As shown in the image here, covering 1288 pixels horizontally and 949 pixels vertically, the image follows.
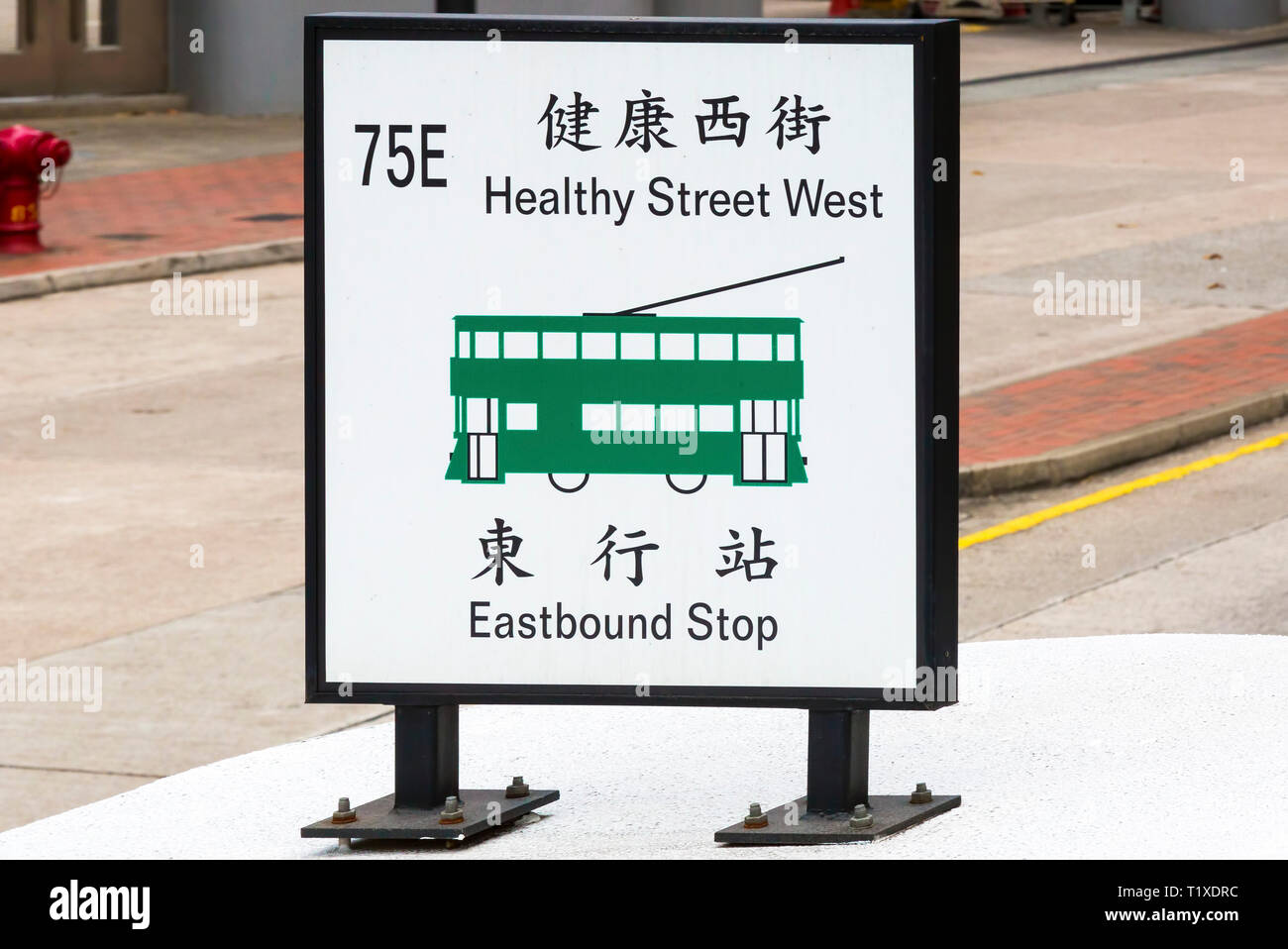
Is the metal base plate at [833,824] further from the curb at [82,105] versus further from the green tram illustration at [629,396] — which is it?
the curb at [82,105]

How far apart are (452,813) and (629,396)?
0.96m

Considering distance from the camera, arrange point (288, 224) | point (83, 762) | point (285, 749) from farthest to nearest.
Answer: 1. point (288, 224)
2. point (83, 762)
3. point (285, 749)

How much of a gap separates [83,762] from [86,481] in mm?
4094

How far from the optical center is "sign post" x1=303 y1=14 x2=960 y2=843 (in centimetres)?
468

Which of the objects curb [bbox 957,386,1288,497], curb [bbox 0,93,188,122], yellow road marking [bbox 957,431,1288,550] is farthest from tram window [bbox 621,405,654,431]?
curb [bbox 0,93,188,122]

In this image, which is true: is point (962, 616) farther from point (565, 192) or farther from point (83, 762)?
point (565, 192)

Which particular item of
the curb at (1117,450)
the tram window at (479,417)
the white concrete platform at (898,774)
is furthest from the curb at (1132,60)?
the tram window at (479,417)

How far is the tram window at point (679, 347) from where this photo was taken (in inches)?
185

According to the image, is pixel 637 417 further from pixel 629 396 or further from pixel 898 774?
pixel 898 774

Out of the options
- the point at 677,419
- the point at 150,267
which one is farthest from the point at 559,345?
the point at 150,267

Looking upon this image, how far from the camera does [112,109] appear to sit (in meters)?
28.2

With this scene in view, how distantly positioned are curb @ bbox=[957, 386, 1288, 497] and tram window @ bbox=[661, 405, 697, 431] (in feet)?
20.4

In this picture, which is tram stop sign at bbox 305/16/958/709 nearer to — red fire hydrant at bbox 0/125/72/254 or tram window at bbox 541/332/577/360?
tram window at bbox 541/332/577/360
